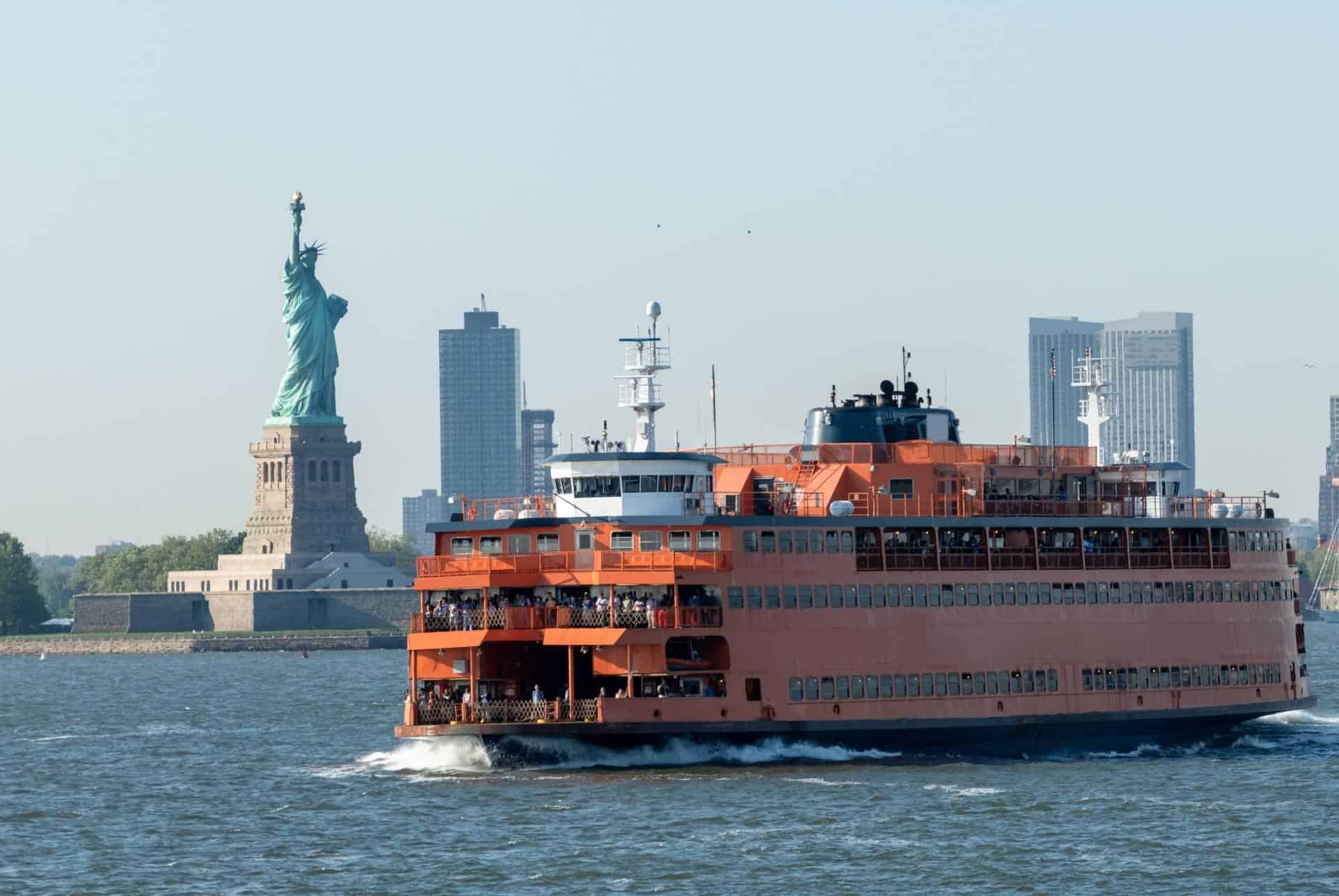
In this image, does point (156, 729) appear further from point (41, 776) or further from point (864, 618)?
point (864, 618)

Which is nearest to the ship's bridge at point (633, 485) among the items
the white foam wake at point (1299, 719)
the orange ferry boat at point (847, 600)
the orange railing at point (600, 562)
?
the orange ferry boat at point (847, 600)

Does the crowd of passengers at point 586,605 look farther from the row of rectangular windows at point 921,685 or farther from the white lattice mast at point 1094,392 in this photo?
the white lattice mast at point 1094,392

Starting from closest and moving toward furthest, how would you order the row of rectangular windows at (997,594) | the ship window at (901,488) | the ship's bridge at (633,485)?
the row of rectangular windows at (997,594) < the ship's bridge at (633,485) < the ship window at (901,488)

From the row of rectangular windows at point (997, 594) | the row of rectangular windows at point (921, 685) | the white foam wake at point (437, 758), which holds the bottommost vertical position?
the white foam wake at point (437, 758)

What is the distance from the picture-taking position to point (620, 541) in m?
75.9

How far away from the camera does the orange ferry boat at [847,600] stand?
7456 cm

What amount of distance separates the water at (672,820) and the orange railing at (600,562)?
4.98 metres

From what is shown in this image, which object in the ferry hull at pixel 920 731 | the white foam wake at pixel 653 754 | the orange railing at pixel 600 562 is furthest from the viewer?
the orange railing at pixel 600 562

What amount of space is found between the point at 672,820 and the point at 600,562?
36.9ft

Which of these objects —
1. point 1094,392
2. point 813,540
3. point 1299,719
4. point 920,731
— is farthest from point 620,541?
point 1299,719

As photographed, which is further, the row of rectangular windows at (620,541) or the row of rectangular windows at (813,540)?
the row of rectangular windows at (813,540)

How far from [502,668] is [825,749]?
9318mm

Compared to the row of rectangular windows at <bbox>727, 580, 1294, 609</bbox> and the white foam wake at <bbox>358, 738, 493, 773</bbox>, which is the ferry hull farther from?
the row of rectangular windows at <bbox>727, 580, 1294, 609</bbox>

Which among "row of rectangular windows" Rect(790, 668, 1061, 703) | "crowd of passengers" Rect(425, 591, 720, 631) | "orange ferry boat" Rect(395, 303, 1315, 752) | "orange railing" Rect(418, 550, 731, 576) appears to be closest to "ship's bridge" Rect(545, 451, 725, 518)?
"orange ferry boat" Rect(395, 303, 1315, 752)
